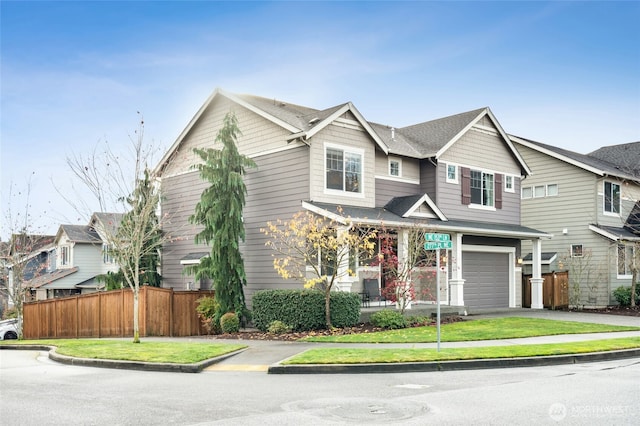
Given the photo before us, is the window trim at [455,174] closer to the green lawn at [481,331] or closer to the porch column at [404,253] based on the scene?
the porch column at [404,253]

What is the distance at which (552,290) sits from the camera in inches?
1211

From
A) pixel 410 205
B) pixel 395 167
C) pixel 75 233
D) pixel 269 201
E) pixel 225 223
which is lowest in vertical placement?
pixel 75 233

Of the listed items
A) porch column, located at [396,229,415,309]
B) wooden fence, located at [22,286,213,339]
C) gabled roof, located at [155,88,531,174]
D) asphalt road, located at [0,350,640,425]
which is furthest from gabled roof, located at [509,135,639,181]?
asphalt road, located at [0,350,640,425]

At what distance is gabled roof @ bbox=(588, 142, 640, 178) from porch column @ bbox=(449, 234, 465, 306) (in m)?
15.1

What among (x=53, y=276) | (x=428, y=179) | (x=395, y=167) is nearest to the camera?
(x=395, y=167)

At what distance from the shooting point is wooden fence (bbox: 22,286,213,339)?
24.0 meters

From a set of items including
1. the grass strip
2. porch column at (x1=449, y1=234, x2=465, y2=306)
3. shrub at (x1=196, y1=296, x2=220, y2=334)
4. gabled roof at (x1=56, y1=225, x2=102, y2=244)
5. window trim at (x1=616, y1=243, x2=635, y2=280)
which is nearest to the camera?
the grass strip

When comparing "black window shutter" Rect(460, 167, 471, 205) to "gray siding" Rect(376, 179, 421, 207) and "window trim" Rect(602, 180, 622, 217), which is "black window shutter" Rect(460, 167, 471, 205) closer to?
"gray siding" Rect(376, 179, 421, 207)

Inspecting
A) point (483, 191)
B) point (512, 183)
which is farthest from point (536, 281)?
point (512, 183)

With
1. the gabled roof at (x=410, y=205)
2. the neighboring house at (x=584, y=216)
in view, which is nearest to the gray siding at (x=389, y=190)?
the gabled roof at (x=410, y=205)

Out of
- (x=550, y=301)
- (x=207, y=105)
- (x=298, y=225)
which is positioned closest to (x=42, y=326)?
(x=207, y=105)

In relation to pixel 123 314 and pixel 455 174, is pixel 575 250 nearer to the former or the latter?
pixel 455 174

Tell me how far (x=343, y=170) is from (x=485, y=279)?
925 centimetres

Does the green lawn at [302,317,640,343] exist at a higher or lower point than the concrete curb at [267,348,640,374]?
lower
